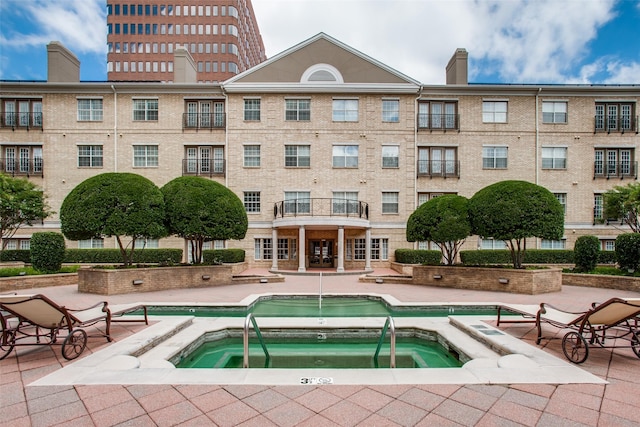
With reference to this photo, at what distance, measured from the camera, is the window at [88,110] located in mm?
21859

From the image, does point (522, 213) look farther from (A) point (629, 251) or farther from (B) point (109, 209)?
(B) point (109, 209)

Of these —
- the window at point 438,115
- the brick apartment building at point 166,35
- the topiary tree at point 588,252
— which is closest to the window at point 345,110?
the window at point 438,115

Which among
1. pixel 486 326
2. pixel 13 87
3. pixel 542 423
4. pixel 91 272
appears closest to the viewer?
pixel 542 423

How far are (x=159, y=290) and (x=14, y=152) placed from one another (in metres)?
18.7

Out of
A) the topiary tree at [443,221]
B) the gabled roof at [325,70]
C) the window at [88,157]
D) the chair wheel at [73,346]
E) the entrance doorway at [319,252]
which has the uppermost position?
the gabled roof at [325,70]

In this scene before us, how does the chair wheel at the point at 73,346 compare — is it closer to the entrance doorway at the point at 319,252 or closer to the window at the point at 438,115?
the entrance doorway at the point at 319,252

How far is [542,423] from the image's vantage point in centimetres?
307

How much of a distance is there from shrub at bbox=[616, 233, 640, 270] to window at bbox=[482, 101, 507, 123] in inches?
461

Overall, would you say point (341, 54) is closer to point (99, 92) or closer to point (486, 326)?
point (99, 92)

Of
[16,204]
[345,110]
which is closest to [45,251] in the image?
[16,204]

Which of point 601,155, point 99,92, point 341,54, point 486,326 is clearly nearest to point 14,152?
point 99,92

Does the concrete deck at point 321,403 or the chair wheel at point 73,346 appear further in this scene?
the chair wheel at point 73,346

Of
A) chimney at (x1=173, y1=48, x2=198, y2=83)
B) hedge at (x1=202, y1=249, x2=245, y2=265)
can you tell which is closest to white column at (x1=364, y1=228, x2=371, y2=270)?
hedge at (x1=202, y1=249, x2=245, y2=265)

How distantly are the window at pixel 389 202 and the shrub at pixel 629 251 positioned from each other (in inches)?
449
